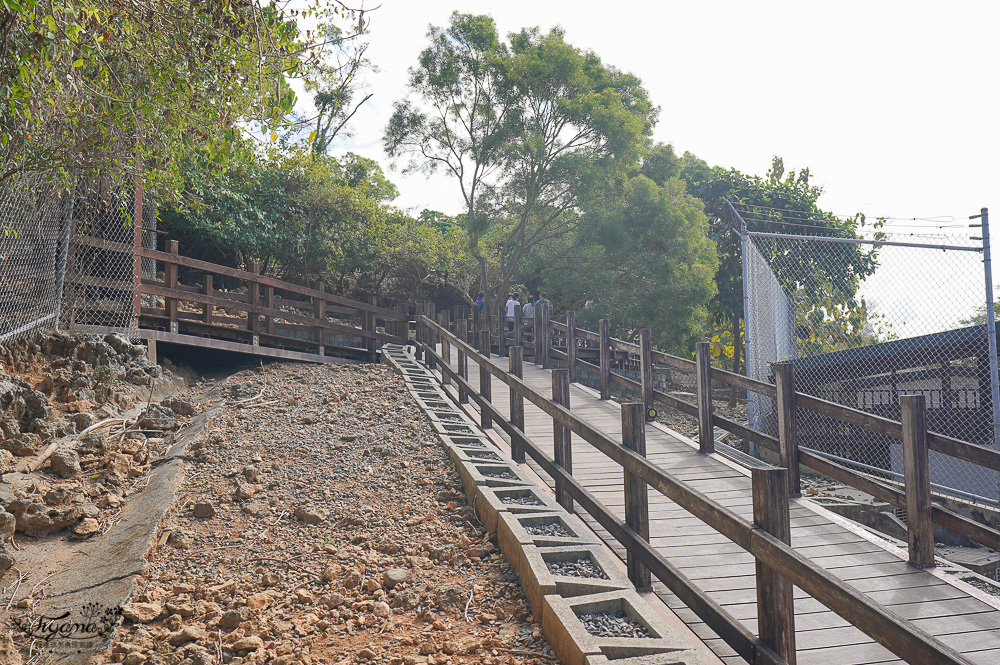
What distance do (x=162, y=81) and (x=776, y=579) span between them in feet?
16.1

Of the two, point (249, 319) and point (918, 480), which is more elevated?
point (249, 319)

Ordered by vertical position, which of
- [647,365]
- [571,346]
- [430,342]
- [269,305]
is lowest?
[647,365]

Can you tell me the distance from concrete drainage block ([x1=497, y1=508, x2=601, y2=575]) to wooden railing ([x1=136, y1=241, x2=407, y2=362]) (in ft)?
21.3

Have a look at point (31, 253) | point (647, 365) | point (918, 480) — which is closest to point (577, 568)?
point (918, 480)

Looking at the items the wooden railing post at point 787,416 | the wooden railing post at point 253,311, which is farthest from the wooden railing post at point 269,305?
the wooden railing post at point 787,416

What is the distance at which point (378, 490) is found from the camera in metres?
5.14

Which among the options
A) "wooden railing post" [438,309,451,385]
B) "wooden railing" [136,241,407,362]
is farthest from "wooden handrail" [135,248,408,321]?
"wooden railing post" [438,309,451,385]

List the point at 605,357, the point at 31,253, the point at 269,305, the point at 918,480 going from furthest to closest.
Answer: the point at 269,305 < the point at 605,357 < the point at 31,253 < the point at 918,480

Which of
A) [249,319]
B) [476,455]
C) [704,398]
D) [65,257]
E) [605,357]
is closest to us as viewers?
[476,455]

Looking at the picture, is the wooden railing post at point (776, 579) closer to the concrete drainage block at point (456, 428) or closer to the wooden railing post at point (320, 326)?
the concrete drainage block at point (456, 428)

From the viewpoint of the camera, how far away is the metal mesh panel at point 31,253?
592cm

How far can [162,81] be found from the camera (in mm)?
4684

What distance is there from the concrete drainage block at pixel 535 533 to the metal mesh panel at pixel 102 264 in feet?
19.3

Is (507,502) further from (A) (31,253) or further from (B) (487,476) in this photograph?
(A) (31,253)
